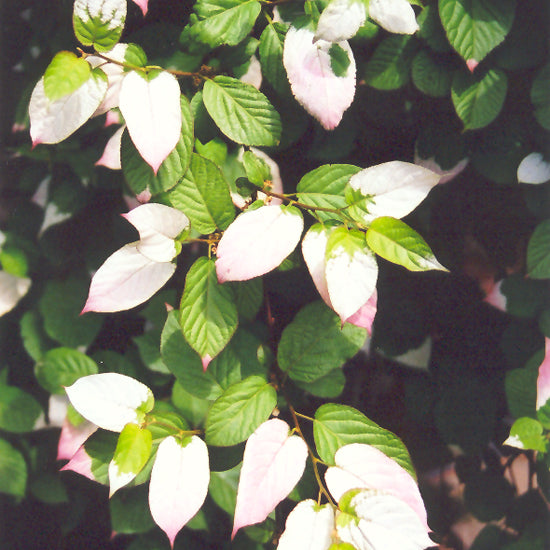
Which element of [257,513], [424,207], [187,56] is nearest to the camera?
[257,513]

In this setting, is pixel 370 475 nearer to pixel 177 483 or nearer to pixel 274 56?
pixel 177 483

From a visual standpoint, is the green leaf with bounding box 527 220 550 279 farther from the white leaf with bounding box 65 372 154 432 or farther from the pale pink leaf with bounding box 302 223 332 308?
the white leaf with bounding box 65 372 154 432

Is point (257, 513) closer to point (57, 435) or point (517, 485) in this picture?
point (57, 435)

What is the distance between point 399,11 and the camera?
0.57 meters

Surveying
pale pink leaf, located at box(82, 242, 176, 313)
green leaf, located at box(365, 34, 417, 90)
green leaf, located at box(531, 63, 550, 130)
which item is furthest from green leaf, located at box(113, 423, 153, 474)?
green leaf, located at box(531, 63, 550, 130)

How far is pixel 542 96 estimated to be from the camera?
73 cm

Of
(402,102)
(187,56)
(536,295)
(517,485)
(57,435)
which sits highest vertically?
(187,56)

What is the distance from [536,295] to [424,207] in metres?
0.26

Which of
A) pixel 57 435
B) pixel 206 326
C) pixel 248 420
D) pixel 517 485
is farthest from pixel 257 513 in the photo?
pixel 517 485

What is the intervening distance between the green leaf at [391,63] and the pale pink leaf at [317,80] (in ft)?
0.48

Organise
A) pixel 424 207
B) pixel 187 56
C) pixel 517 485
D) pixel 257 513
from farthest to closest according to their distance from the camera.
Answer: pixel 517 485, pixel 424 207, pixel 187 56, pixel 257 513

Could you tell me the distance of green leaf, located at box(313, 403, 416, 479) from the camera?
63cm

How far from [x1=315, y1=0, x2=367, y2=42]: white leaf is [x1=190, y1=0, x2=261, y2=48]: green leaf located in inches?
5.5

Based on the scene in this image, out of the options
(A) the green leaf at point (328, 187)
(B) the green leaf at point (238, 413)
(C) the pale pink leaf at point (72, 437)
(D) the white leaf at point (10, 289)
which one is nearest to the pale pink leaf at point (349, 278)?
(A) the green leaf at point (328, 187)
